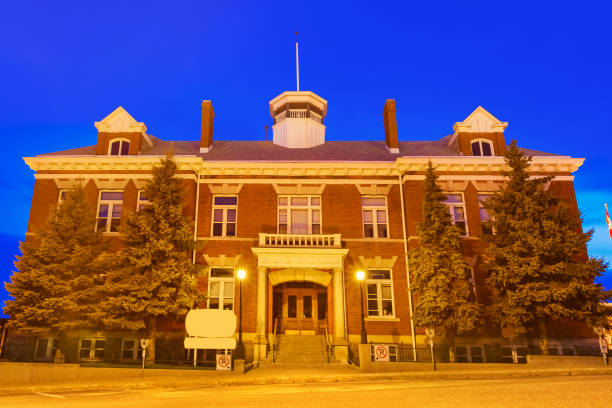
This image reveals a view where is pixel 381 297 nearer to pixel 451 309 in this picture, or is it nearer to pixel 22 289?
pixel 451 309

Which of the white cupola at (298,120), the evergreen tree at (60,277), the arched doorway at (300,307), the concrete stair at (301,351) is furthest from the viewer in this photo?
the white cupola at (298,120)

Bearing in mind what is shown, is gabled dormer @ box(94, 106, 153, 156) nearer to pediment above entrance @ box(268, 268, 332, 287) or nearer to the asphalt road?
pediment above entrance @ box(268, 268, 332, 287)

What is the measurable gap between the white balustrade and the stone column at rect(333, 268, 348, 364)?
172 centimetres

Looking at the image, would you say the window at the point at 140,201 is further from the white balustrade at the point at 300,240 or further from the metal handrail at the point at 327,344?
the metal handrail at the point at 327,344

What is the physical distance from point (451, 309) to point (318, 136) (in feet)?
54.3

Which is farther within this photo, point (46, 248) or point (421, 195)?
point (421, 195)

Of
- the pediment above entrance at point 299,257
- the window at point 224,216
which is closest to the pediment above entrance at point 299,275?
the pediment above entrance at point 299,257

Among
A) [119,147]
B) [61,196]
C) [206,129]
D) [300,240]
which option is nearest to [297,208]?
[300,240]

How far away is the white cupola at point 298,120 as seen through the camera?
32.0 metres

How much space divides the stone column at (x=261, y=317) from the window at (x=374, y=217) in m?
6.63

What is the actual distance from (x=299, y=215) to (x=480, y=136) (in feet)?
41.7

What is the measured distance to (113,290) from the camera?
19719mm

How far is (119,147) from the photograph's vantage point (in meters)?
28.0

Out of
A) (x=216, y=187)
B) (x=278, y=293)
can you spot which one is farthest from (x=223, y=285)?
(x=216, y=187)
